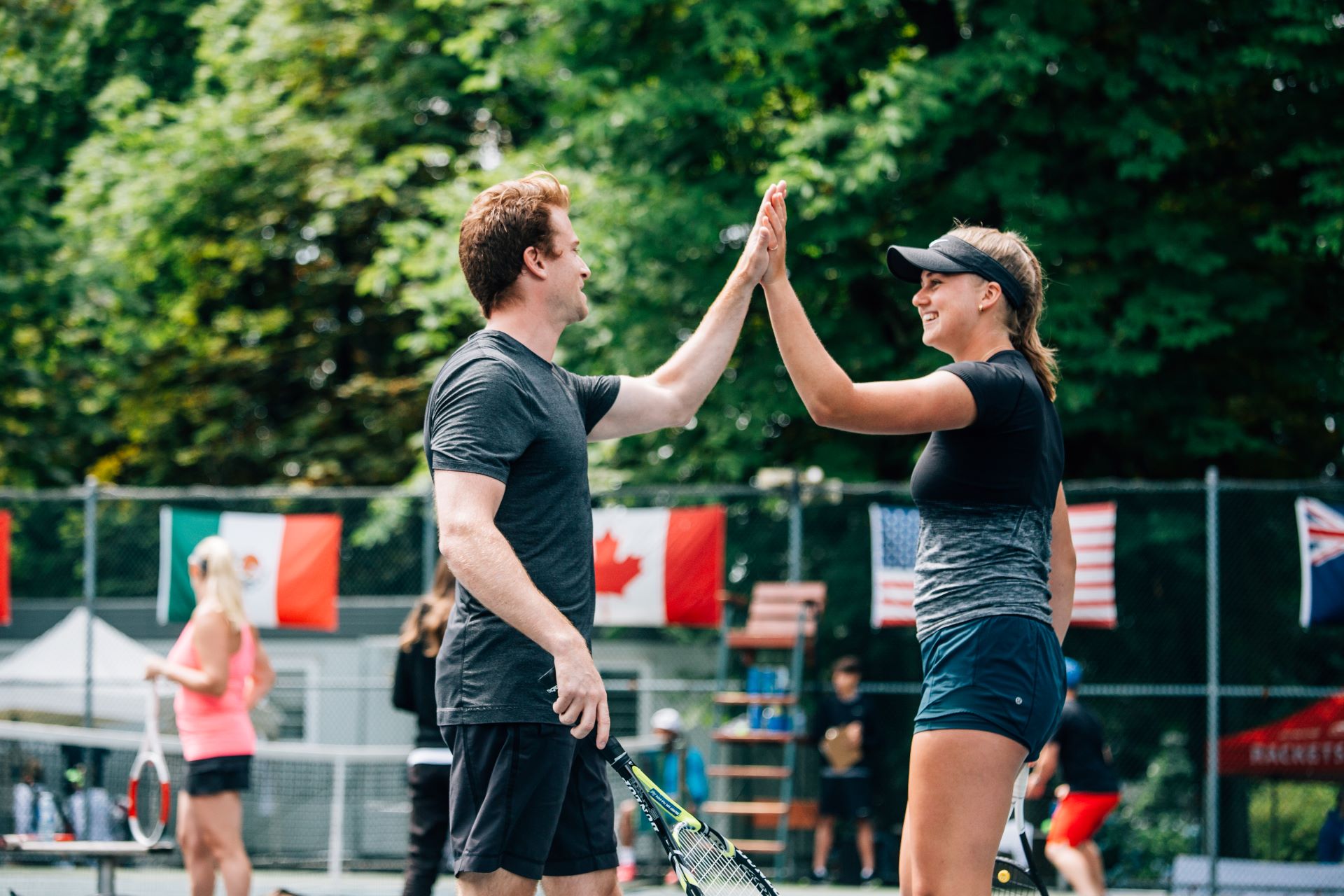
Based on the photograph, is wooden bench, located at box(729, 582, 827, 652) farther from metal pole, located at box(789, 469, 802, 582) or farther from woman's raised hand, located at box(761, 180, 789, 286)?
woman's raised hand, located at box(761, 180, 789, 286)

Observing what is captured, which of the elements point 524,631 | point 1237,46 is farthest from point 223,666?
point 1237,46

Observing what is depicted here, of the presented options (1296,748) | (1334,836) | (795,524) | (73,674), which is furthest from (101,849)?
(1296,748)

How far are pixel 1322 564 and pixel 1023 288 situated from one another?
7.56 m

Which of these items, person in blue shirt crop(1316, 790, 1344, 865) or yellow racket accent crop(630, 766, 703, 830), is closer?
yellow racket accent crop(630, 766, 703, 830)

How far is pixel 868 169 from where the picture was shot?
11.4 m

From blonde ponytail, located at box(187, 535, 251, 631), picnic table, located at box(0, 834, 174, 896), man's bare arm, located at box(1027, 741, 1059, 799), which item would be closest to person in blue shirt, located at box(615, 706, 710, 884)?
man's bare arm, located at box(1027, 741, 1059, 799)

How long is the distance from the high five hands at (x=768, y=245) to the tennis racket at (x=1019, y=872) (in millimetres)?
1457

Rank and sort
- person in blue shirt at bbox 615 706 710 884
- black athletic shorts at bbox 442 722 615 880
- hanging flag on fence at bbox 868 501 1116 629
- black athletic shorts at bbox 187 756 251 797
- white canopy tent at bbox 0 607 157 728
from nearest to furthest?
black athletic shorts at bbox 442 722 615 880 < black athletic shorts at bbox 187 756 251 797 < hanging flag on fence at bbox 868 501 1116 629 < person in blue shirt at bbox 615 706 710 884 < white canopy tent at bbox 0 607 157 728

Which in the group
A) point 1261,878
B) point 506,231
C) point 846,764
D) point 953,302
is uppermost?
point 506,231

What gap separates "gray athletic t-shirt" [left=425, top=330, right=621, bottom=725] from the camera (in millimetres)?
3205

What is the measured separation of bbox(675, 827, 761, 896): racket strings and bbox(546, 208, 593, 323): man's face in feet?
4.17

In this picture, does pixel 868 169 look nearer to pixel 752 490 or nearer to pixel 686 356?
pixel 752 490

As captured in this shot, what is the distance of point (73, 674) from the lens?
545 inches

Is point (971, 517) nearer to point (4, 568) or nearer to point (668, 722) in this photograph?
point (668, 722)
